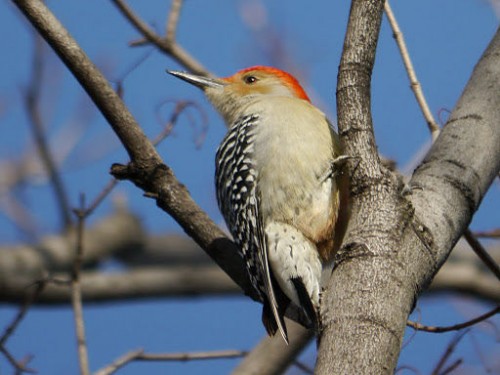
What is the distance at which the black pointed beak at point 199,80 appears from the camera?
5395 millimetres

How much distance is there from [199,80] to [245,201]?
4.77 ft

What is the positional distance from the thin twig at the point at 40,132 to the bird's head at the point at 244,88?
132cm

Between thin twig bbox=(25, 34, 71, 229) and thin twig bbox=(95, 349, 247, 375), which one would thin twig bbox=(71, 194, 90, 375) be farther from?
thin twig bbox=(25, 34, 71, 229)

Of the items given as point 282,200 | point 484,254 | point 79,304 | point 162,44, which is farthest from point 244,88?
point 484,254

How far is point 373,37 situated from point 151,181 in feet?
3.76

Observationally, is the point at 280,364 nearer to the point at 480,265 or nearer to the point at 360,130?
Result: the point at 360,130

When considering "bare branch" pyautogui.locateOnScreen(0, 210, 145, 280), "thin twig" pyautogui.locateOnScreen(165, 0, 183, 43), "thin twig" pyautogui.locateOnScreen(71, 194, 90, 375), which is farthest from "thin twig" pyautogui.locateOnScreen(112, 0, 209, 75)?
"bare branch" pyautogui.locateOnScreen(0, 210, 145, 280)

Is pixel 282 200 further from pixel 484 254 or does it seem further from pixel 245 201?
pixel 484 254

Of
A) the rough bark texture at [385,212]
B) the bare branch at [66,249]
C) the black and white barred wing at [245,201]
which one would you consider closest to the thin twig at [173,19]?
the black and white barred wing at [245,201]

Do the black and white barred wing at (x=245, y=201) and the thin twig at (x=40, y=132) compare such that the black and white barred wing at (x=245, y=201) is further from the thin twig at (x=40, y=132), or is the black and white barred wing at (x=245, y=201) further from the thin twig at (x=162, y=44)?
the thin twig at (x=40, y=132)

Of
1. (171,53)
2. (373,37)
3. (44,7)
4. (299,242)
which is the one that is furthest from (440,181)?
(171,53)

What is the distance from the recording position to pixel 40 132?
22.9 ft

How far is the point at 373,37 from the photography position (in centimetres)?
309

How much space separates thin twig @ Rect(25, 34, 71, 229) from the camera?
244 inches
